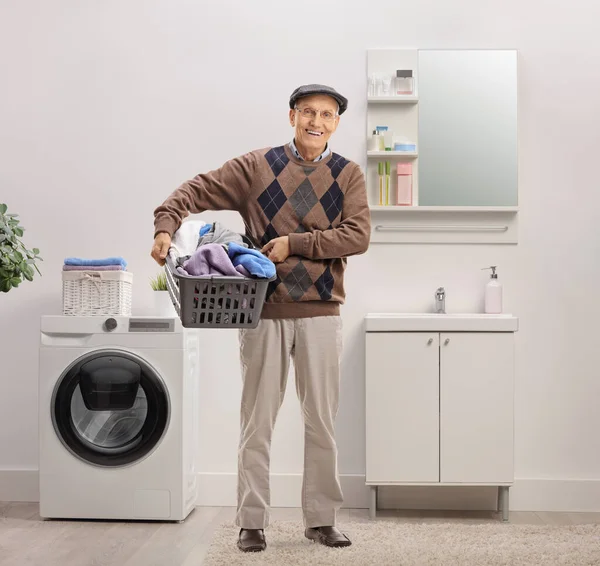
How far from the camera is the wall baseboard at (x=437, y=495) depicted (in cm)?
352

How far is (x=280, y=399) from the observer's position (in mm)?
2736

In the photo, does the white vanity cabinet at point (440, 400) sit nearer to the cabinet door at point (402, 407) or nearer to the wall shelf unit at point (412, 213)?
the cabinet door at point (402, 407)

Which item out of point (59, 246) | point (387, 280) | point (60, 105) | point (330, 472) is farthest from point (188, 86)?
point (330, 472)

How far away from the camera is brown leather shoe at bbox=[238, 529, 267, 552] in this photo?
2.70 metres

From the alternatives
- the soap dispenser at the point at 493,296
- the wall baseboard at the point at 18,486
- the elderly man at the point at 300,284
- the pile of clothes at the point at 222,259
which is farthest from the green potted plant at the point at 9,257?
the soap dispenser at the point at 493,296

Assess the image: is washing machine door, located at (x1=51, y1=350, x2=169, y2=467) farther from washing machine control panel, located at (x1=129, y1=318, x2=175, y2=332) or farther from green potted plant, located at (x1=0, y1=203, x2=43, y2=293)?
green potted plant, located at (x1=0, y1=203, x2=43, y2=293)

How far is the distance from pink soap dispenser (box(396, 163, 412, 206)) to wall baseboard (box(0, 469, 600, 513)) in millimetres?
1271

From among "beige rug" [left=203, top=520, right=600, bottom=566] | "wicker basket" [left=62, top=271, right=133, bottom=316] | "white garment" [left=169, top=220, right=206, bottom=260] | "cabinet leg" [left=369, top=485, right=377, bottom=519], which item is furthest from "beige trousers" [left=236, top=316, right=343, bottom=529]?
"wicker basket" [left=62, top=271, right=133, bottom=316]

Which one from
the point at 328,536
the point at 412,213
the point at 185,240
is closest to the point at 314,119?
the point at 185,240

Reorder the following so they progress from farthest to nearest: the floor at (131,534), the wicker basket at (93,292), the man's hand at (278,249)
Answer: the wicker basket at (93,292), the floor at (131,534), the man's hand at (278,249)

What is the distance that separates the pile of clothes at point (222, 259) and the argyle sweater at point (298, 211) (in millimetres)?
261

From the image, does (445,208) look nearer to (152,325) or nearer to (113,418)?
(152,325)

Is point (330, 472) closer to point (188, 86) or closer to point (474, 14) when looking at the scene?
point (188, 86)

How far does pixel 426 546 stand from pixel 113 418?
137 centimetres
